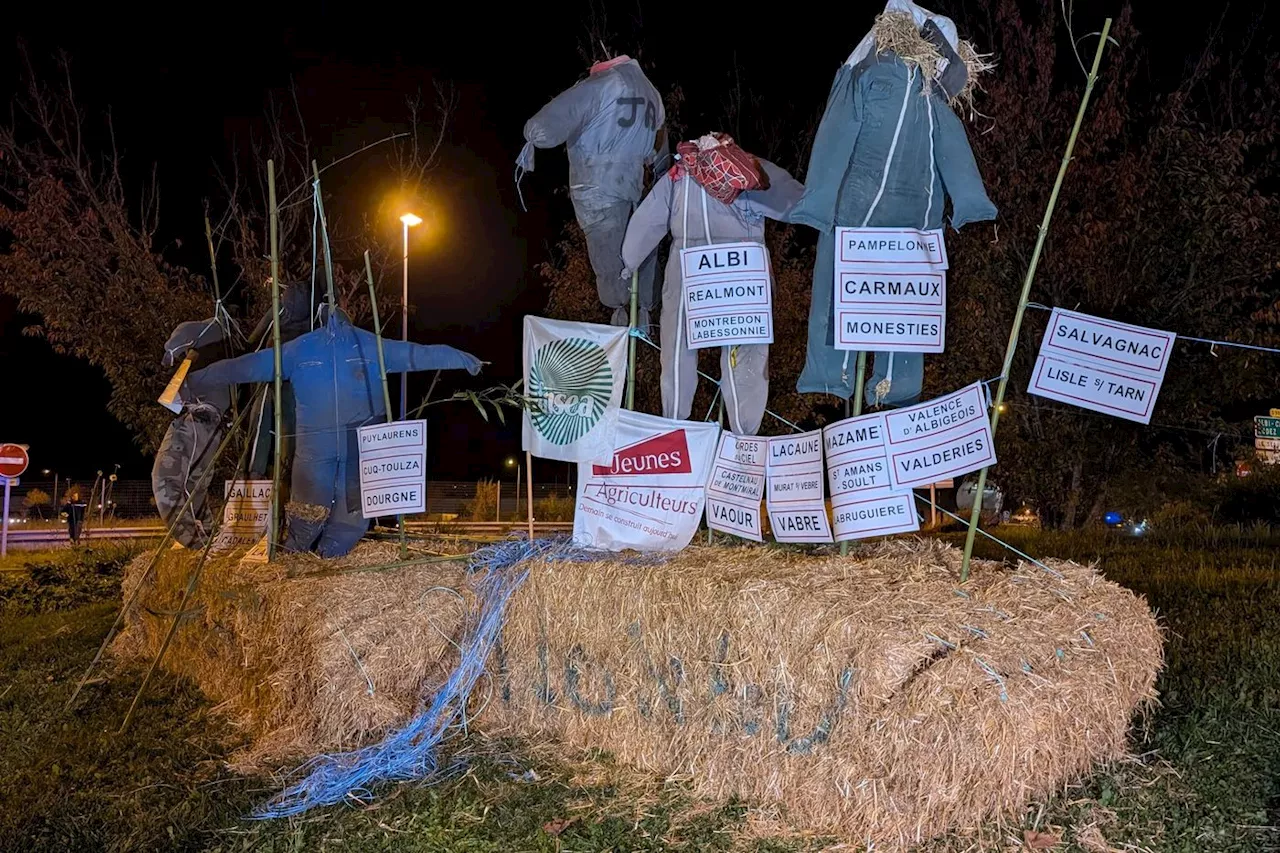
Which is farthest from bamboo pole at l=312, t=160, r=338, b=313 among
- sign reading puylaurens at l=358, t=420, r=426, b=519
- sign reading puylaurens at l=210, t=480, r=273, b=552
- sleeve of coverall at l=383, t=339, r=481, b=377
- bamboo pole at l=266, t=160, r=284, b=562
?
sign reading puylaurens at l=210, t=480, r=273, b=552

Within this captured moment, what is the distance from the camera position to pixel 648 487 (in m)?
4.62

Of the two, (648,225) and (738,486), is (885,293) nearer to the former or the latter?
(738,486)

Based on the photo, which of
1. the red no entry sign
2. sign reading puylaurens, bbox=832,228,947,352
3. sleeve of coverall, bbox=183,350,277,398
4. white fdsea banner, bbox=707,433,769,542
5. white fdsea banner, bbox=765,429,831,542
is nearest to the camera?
sign reading puylaurens, bbox=832,228,947,352

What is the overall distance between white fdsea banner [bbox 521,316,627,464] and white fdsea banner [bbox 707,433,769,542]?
1.89ft

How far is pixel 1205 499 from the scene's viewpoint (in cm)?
1113

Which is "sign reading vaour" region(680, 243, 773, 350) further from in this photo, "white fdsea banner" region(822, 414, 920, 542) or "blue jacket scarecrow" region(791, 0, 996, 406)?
"white fdsea banner" region(822, 414, 920, 542)

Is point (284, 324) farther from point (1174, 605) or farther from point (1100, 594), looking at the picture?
point (1174, 605)

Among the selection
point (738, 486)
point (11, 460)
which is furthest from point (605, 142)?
point (11, 460)

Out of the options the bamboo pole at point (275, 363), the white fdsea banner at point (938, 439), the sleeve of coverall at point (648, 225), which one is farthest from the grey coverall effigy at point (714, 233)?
the bamboo pole at point (275, 363)

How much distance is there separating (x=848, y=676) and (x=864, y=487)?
0.97 meters

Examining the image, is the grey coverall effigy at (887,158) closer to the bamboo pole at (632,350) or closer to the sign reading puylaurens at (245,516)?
the bamboo pole at (632,350)

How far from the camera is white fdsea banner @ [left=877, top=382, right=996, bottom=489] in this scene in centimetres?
357

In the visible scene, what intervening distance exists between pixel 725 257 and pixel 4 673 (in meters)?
5.03

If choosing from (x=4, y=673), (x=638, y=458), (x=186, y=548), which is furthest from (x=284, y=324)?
(x=638, y=458)
